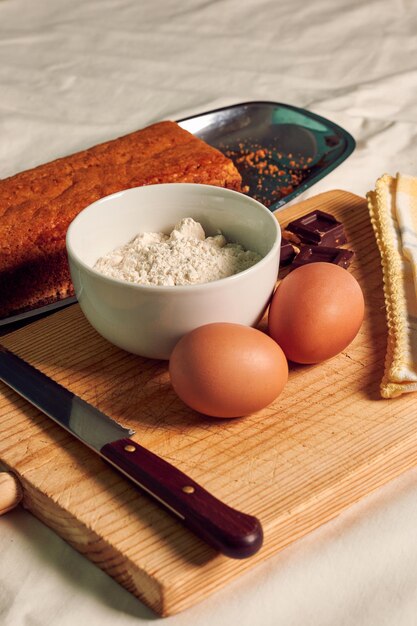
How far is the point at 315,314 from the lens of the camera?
109 cm

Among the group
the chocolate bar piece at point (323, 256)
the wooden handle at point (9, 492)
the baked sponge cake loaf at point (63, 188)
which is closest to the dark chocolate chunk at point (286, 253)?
the chocolate bar piece at point (323, 256)

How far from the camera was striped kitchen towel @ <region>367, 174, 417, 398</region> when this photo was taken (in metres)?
1.10

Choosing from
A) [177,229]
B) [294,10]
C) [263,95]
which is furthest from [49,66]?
[177,229]

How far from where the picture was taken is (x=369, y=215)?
150cm

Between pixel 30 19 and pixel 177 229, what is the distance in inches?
61.8

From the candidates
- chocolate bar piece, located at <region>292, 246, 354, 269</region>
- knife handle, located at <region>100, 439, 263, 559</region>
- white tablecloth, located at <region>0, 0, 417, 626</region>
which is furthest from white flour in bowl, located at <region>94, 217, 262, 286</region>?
white tablecloth, located at <region>0, 0, 417, 626</region>

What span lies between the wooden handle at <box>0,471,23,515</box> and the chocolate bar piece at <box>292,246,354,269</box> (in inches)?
20.4

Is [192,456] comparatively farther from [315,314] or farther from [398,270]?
[398,270]

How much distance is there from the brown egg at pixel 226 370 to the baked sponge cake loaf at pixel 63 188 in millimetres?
471

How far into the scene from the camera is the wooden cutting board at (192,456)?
3.00 feet

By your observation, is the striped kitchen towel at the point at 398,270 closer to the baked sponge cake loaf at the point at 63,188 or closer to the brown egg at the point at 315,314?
the brown egg at the point at 315,314

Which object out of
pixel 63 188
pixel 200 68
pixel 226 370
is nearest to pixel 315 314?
pixel 226 370

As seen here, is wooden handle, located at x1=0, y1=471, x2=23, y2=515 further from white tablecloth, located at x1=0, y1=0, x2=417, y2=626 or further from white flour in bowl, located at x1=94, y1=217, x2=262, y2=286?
white tablecloth, located at x1=0, y1=0, x2=417, y2=626

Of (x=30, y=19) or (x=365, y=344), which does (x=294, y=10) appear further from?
(x=365, y=344)
